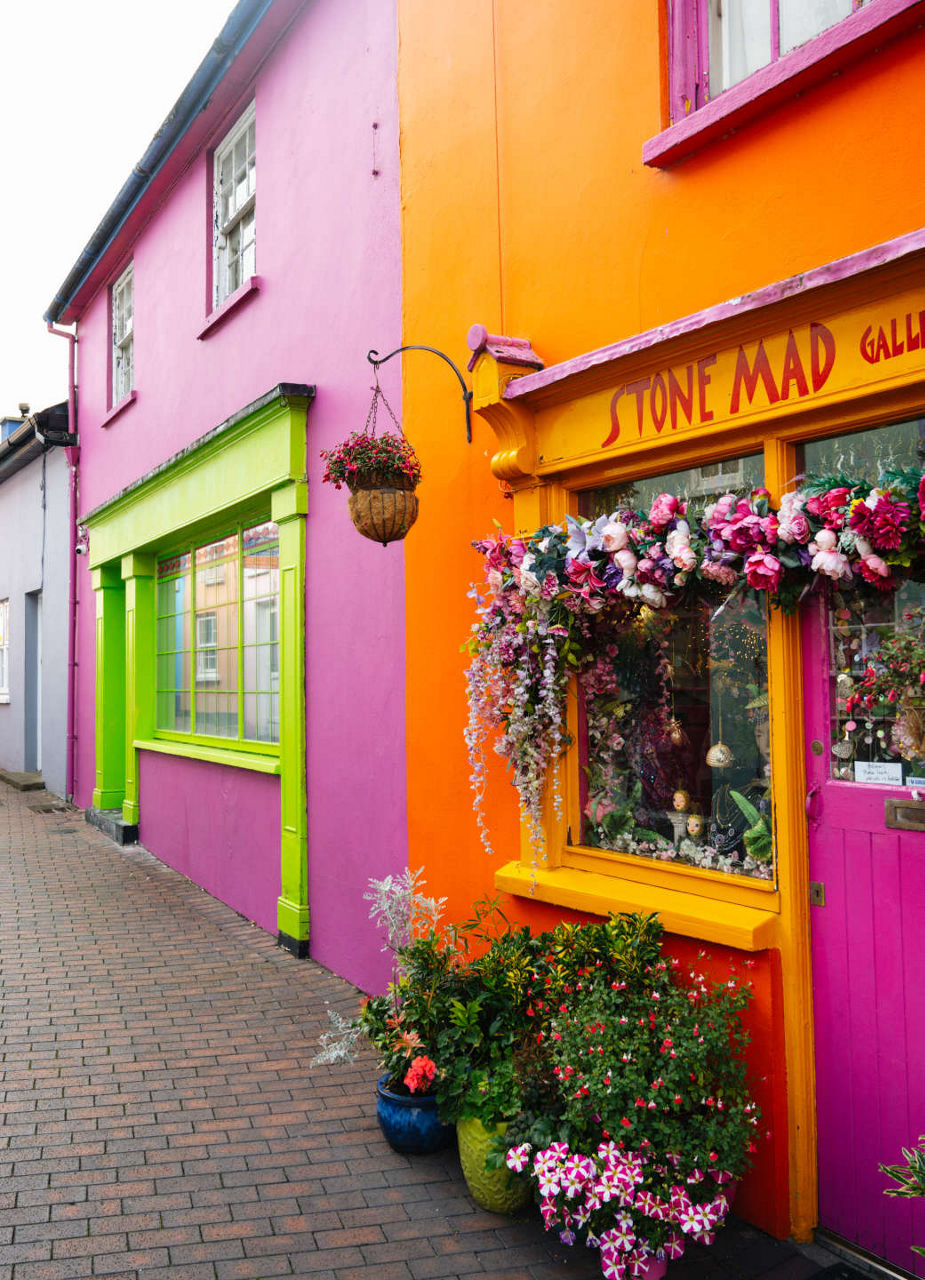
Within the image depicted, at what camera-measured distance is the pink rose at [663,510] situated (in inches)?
146

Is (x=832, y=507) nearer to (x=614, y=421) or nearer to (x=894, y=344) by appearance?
(x=894, y=344)

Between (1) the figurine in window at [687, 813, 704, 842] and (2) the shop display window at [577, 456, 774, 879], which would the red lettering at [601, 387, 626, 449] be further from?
(1) the figurine in window at [687, 813, 704, 842]

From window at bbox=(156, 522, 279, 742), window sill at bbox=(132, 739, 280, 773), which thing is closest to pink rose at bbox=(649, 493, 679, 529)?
window sill at bbox=(132, 739, 280, 773)

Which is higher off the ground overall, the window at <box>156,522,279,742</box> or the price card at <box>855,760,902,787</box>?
the window at <box>156,522,279,742</box>

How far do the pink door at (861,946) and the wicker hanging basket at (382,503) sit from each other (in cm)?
207

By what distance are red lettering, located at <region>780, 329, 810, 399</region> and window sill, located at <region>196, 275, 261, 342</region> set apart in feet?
17.6


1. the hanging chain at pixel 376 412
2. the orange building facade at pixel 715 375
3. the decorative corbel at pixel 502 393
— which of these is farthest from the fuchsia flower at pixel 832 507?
the hanging chain at pixel 376 412

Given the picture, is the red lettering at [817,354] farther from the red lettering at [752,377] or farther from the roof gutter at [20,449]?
the roof gutter at [20,449]

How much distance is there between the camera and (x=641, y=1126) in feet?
10.2

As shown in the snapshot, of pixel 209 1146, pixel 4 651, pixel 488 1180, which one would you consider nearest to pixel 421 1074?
pixel 488 1180

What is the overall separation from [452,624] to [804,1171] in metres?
2.80

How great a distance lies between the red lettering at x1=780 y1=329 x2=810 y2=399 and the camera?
10.9ft

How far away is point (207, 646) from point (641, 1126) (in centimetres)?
685

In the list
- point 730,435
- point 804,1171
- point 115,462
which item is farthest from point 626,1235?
point 115,462
